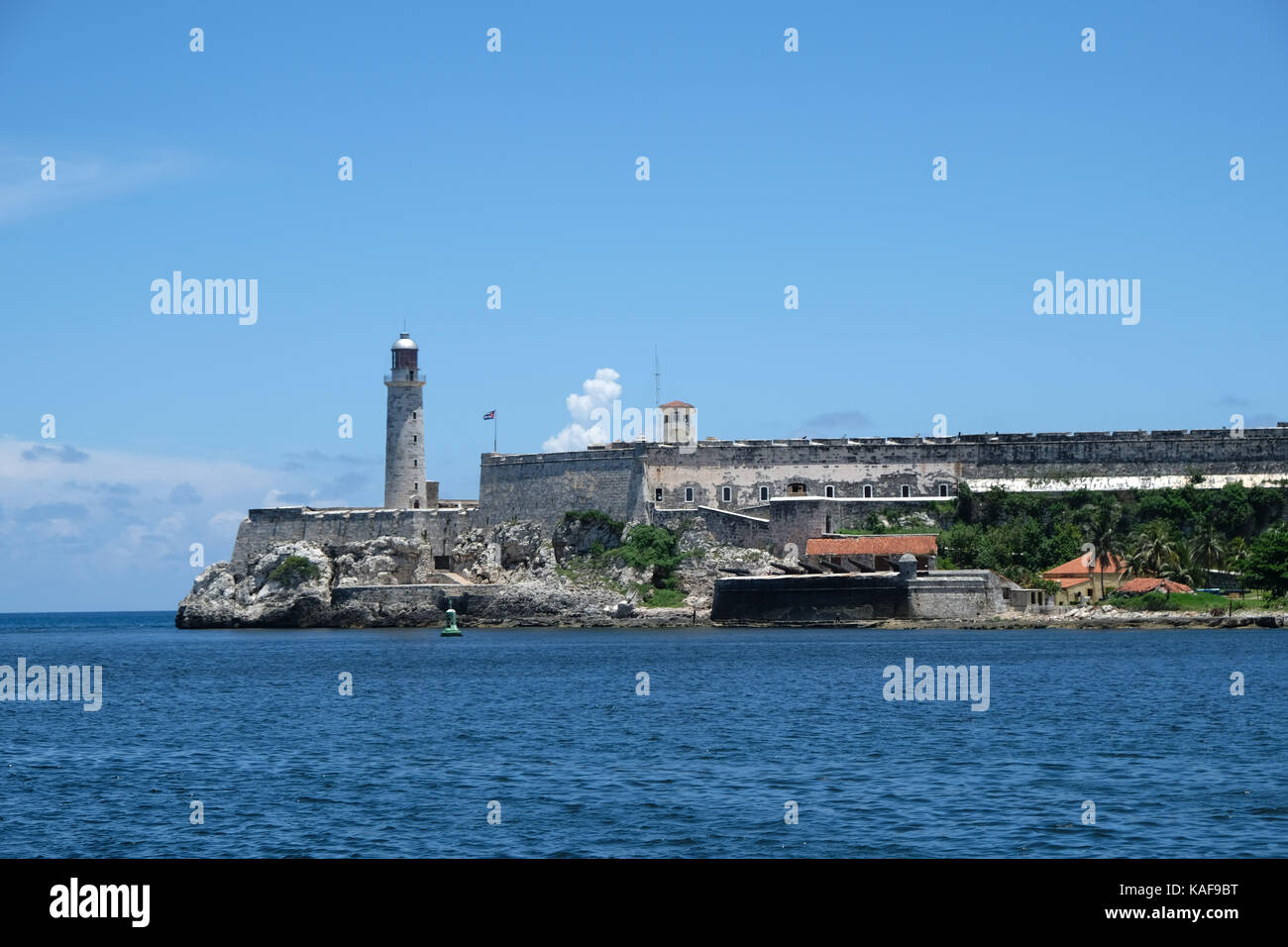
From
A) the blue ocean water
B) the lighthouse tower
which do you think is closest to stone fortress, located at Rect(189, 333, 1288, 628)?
the lighthouse tower

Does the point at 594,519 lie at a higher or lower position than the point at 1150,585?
higher

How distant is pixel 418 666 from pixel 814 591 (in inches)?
766

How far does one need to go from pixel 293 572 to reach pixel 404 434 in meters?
9.04

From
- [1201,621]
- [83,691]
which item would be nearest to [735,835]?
[83,691]

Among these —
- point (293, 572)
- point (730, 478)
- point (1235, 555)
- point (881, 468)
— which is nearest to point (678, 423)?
point (730, 478)

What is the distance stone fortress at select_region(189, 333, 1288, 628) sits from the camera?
6222 cm

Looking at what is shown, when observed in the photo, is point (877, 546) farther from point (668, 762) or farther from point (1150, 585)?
point (668, 762)

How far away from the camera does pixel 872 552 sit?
193 feet

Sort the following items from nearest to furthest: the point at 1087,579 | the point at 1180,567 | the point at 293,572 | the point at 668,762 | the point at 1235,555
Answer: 1. the point at 668,762
2. the point at 1180,567
3. the point at 1235,555
4. the point at 1087,579
5. the point at 293,572

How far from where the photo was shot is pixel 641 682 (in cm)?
3497

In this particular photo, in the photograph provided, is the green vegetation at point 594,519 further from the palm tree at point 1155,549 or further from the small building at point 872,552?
the palm tree at point 1155,549

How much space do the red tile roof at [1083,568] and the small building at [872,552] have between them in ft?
15.8

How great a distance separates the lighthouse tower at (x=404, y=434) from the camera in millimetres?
67062

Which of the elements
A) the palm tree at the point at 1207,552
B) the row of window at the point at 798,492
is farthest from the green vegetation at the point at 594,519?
the palm tree at the point at 1207,552
